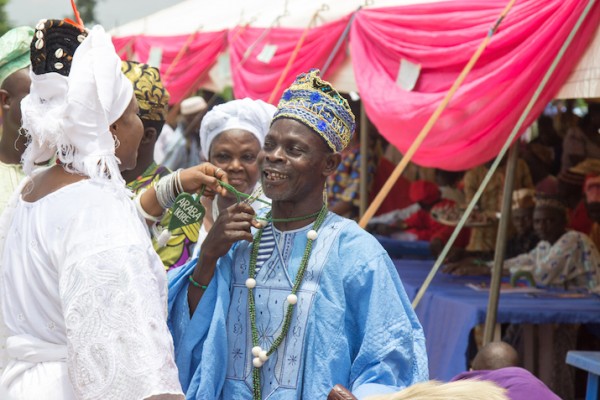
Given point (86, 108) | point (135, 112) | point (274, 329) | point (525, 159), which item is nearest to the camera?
point (86, 108)

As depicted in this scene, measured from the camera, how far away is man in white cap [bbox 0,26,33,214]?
3379 mm

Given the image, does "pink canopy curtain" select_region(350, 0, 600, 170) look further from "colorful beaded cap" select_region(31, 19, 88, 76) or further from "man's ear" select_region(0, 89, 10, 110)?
"colorful beaded cap" select_region(31, 19, 88, 76)

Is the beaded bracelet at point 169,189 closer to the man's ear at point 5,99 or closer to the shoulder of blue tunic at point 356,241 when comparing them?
the shoulder of blue tunic at point 356,241

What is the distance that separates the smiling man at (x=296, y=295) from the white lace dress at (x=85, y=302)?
414 mm

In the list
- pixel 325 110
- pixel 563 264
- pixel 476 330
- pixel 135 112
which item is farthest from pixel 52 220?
pixel 563 264

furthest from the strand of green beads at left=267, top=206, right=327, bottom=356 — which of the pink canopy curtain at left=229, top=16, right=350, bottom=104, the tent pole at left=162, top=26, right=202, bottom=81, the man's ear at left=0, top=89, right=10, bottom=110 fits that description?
the tent pole at left=162, top=26, right=202, bottom=81

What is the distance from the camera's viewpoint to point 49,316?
6.77 ft

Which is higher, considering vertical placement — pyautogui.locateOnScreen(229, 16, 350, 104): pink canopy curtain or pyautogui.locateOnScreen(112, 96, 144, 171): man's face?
pyautogui.locateOnScreen(229, 16, 350, 104): pink canopy curtain

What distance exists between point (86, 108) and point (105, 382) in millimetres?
616

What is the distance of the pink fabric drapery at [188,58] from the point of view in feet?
28.7

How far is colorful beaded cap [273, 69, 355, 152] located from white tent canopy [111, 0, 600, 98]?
2019mm

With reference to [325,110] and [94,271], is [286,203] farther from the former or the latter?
[94,271]

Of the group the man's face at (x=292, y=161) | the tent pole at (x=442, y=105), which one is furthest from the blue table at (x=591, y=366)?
the man's face at (x=292, y=161)

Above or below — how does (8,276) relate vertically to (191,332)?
above
